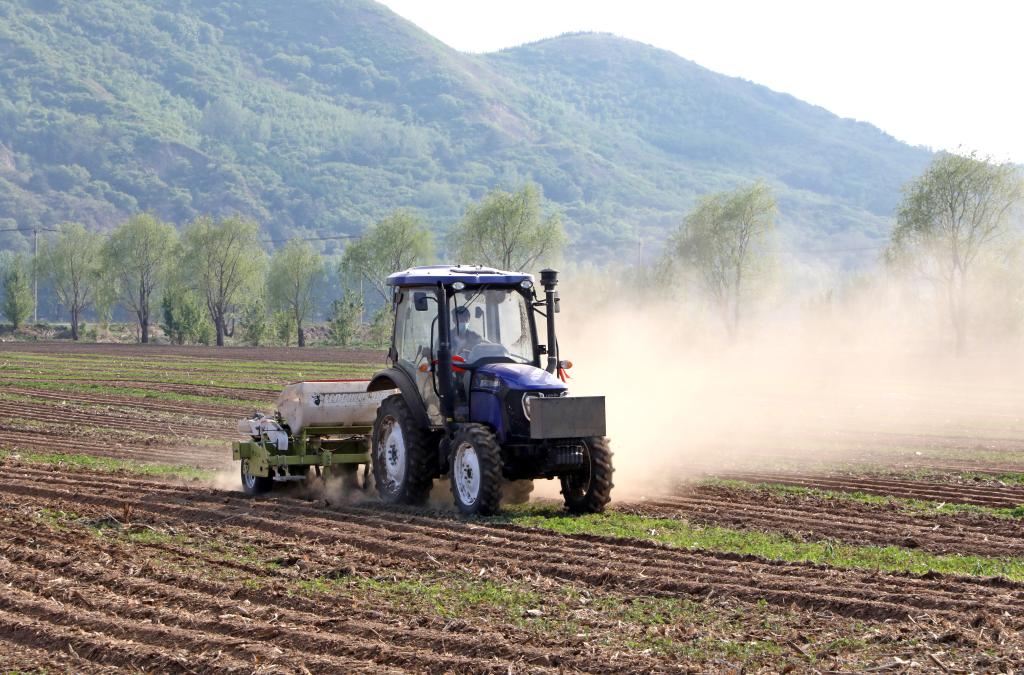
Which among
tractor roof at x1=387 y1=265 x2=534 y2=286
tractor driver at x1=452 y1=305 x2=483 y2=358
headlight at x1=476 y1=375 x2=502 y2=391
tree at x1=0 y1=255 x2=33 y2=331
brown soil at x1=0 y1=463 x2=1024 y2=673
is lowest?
brown soil at x1=0 y1=463 x2=1024 y2=673

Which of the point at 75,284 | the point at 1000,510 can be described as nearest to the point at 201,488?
the point at 1000,510

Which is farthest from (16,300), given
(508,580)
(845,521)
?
(508,580)

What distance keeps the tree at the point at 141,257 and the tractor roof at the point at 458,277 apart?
93935 mm

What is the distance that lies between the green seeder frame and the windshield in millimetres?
2403

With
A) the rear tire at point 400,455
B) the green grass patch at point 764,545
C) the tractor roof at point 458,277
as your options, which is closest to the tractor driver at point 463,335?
the tractor roof at point 458,277

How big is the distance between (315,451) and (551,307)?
3774mm

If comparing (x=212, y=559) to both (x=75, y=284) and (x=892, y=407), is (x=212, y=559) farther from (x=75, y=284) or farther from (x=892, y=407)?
(x=75, y=284)

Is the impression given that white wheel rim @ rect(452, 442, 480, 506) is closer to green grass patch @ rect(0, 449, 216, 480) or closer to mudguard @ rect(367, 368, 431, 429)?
mudguard @ rect(367, 368, 431, 429)

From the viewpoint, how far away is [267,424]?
16172mm

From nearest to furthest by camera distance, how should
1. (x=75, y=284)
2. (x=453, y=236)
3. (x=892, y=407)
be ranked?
1. (x=892, y=407)
2. (x=453, y=236)
3. (x=75, y=284)

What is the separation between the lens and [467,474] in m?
13.7

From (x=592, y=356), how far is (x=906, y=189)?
45.5 meters

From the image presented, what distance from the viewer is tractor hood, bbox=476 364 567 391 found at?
535 inches

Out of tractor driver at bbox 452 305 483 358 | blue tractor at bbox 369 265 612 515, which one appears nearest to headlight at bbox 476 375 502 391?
blue tractor at bbox 369 265 612 515
